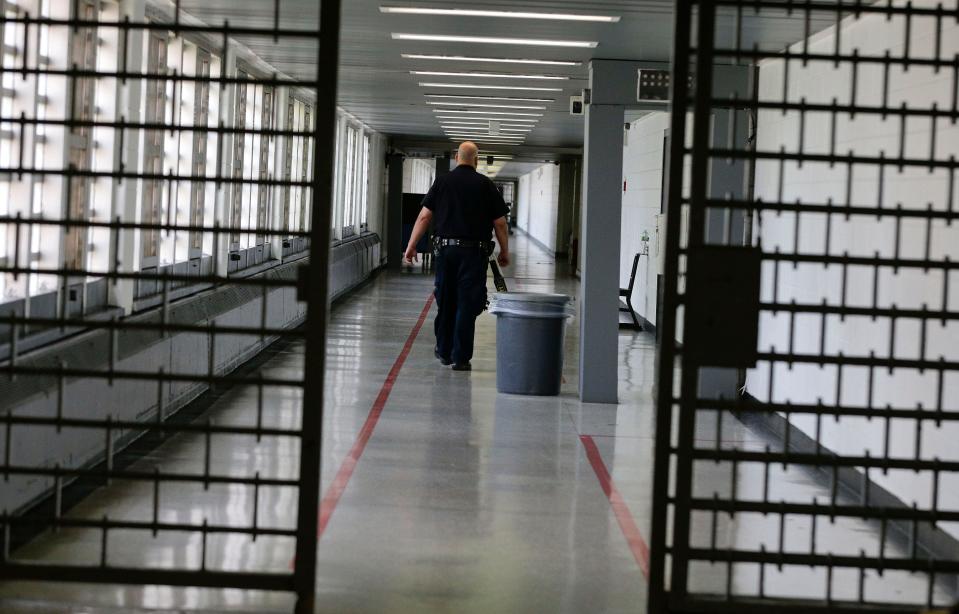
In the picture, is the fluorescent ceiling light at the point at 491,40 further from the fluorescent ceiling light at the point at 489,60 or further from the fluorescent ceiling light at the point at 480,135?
the fluorescent ceiling light at the point at 480,135

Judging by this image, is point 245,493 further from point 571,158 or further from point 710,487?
point 571,158

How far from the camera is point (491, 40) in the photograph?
920 cm

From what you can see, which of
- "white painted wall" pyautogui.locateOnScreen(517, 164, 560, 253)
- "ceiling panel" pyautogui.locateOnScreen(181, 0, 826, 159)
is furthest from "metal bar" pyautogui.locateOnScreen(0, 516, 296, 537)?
"white painted wall" pyautogui.locateOnScreen(517, 164, 560, 253)

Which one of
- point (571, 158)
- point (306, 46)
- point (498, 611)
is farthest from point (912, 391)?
point (571, 158)

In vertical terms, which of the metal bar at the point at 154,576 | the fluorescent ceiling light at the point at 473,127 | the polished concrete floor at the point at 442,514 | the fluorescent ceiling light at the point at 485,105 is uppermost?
the fluorescent ceiling light at the point at 473,127

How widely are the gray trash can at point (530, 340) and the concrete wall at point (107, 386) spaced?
2263 mm

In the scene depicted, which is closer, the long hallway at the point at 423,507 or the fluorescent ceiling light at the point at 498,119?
the long hallway at the point at 423,507

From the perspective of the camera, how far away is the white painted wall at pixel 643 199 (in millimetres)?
14203

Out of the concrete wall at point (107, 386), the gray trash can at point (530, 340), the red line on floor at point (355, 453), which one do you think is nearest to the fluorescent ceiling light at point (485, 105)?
the red line on floor at point (355, 453)

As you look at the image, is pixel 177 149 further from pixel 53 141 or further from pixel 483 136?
pixel 483 136

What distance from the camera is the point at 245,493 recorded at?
5.95m

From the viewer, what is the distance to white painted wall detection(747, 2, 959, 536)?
17.9ft

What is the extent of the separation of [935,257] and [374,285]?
1578 cm

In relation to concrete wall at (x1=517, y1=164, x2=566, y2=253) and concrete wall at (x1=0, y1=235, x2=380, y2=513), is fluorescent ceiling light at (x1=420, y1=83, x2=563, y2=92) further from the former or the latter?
concrete wall at (x1=517, y1=164, x2=566, y2=253)
